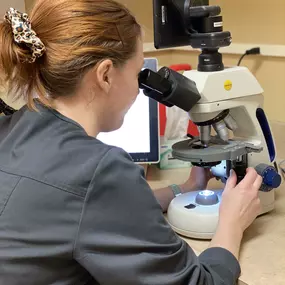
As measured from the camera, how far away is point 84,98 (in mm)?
904

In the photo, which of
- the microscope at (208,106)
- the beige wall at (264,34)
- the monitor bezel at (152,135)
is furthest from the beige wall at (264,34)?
the microscope at (208,106)

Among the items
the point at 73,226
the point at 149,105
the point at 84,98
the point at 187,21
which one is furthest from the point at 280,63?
the point at 73,226

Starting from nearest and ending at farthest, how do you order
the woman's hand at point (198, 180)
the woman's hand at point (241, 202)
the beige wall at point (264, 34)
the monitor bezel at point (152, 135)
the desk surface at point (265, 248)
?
1. the desk surface at point (265, 248)
2. the woman's hand at point (241, 202)
3. the woman's hand at point (198, 180)
4. the monitor bezel at point (152, 135)
5. the beige wall at point (264, 34)

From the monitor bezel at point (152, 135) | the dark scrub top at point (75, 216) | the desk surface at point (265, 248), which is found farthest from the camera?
the monitor bezel at point (152, 135)

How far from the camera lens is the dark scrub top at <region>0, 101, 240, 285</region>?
0.79 meters

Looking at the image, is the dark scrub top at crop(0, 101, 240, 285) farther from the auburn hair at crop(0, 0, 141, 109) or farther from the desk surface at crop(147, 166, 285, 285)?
the desk surface at crop(147, 166, 285, 285)

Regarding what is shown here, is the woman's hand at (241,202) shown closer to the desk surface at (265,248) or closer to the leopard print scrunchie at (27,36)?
the desk surface at (265,248)

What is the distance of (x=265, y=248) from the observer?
1.09m

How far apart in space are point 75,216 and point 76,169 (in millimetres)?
77

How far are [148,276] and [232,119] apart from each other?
0.56 meters

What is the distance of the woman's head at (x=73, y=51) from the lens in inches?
33.9

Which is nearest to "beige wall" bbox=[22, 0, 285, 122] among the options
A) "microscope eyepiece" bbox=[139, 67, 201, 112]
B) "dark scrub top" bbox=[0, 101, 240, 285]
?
"microscope eyepiece" bbox=[139, 67, 201, 112]

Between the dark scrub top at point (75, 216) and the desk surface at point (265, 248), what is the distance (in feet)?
0.68

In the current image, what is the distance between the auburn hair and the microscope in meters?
0.18
